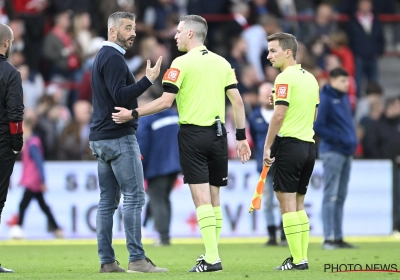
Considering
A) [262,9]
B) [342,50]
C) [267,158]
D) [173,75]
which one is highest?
[262,9]

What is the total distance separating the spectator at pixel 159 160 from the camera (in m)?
14.5

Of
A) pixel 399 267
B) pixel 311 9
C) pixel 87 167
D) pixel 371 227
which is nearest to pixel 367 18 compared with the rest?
pixel 311 9

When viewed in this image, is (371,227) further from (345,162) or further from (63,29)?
(63,29)

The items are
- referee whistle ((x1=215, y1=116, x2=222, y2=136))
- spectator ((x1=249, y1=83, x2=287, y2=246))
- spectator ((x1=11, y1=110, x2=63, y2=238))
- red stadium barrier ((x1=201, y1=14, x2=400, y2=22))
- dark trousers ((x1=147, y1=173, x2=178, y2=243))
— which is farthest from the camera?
red stadium barrier ((x1=201, y1=14, x2=400, y2=22))

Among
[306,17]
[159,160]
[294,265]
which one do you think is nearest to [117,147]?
[294,265]

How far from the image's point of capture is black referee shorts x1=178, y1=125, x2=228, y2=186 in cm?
Result: 959

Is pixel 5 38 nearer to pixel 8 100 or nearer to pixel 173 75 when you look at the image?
pixel 8 100

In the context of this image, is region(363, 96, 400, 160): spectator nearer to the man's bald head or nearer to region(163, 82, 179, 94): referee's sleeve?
region(163, 82, 179, 94): referee's sleeve

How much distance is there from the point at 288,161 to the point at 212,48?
11742 mm

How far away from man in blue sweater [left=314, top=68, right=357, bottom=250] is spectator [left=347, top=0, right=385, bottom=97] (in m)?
8.08

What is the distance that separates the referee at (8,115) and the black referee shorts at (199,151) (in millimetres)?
1667

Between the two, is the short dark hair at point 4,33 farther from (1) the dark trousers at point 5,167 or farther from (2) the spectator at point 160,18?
(2) the spectator at point 160,18

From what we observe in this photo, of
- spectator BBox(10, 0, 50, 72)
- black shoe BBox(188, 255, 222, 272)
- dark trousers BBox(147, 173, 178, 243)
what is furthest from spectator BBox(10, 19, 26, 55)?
black shoe BBox(188, 255, 222, 272)

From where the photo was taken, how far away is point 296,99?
9.83 m
